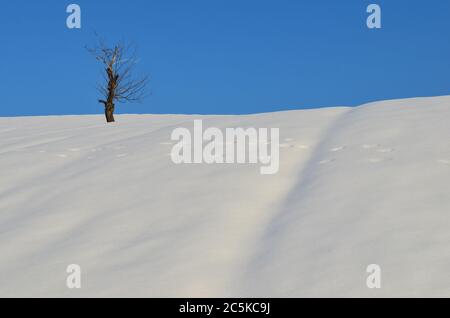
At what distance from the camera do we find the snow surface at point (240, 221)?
479 cm

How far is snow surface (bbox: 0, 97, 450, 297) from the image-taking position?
479 centimetres

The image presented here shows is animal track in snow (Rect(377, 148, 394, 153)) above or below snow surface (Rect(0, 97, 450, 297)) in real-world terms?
above

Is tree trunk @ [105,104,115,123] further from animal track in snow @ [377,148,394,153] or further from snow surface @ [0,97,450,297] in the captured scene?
animal track in snow @ [377,148,394,153]

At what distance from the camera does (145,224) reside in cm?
604
